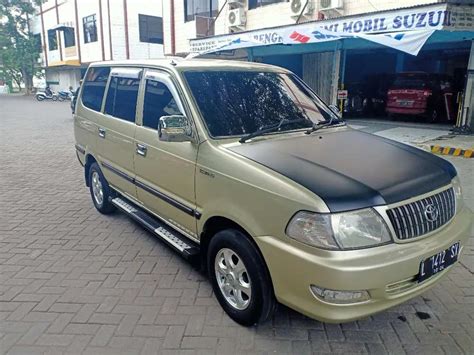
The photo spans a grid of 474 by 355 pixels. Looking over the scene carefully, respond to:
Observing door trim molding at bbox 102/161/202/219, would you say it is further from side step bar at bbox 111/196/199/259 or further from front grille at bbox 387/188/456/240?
front grille at bbox 387/188/456/240

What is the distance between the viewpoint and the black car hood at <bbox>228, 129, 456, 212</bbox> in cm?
220

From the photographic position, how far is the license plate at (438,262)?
2.33 metres

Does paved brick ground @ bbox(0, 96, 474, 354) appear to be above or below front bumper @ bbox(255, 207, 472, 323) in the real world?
below

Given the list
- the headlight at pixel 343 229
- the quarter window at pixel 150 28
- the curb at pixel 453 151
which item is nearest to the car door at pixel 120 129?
the headlight at pixel 343 229

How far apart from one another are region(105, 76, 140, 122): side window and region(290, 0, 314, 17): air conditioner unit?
10270mm

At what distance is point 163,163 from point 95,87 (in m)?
2.28

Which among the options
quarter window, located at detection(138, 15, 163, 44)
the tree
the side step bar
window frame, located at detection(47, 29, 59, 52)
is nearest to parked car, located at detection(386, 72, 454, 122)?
the side step bar

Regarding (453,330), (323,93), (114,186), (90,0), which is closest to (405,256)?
(453,330)

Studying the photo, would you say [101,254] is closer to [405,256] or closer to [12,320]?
[12,320]

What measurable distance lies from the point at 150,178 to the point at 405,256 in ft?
7.71

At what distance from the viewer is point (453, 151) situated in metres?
8.30

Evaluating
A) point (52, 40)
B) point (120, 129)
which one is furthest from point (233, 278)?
point (52, 40)

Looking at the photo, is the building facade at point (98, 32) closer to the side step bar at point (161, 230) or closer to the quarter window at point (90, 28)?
the quarter window at point (90, 28)

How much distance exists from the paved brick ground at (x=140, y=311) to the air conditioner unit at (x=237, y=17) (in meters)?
13.0
